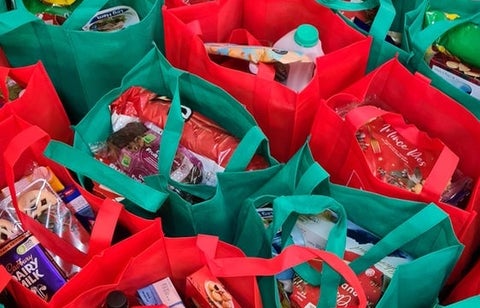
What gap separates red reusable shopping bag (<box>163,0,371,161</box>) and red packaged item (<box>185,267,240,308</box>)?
38 cm

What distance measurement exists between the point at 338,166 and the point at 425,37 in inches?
12.8

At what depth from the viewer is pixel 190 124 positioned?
113 centimetres

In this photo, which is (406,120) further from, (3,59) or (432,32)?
(3,59)

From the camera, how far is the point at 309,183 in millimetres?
989

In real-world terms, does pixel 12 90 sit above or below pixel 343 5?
below

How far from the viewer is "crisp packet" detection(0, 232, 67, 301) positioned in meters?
0.92

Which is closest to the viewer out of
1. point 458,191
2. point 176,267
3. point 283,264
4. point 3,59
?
point 283,264

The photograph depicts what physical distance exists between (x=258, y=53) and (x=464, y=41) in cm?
45

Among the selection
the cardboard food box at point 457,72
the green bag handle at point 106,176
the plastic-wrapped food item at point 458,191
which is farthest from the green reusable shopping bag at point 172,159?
the cardboard food box at point 457,72

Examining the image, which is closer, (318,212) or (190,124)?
(318,212)

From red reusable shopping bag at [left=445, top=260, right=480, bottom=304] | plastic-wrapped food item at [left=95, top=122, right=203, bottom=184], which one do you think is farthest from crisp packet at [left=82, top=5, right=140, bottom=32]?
red reusable shopping bag at [left=445, top=260, right=480, bottom=304]

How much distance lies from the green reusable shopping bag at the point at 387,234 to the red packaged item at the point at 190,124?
0.13 metres

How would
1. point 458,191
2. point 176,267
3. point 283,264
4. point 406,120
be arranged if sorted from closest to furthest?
point 283,264 → point 176,267 → point 458,191 → point 406,120

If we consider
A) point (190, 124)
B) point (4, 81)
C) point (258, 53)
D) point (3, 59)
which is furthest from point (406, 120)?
point (3, 59)
